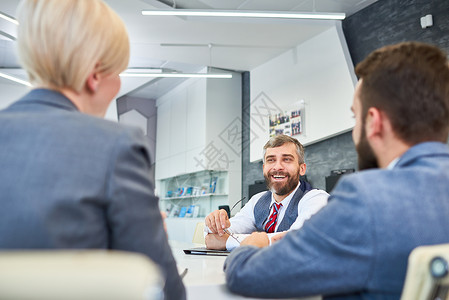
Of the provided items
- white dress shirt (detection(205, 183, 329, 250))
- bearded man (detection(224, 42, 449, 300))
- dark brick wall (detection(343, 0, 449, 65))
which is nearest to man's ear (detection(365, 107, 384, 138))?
bearded man (detection(224, 42, 449, 300))

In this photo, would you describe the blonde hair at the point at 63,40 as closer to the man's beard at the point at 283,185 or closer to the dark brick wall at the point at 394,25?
the man's beard at the point at 283,185

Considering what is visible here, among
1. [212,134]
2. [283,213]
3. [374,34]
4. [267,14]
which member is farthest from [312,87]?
[283,213]

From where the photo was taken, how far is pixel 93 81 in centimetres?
91

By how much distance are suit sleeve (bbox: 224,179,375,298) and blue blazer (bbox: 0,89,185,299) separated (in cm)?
28

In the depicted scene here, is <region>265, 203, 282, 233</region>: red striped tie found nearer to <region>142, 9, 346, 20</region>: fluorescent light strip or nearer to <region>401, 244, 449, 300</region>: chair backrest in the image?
<region>401, 244, 449, 300</region>: chair backrest

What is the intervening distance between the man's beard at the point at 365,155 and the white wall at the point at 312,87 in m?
4.22

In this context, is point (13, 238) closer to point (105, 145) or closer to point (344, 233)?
point (105, 145)

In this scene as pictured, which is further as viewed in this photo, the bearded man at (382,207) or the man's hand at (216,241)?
the man's hand at (216,241)

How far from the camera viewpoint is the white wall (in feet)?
17.8

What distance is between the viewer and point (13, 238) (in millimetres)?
674

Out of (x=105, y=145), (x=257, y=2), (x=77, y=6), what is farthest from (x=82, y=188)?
(x=257, y=2)

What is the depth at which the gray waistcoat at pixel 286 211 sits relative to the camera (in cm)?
253

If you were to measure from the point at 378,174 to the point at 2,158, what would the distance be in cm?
75

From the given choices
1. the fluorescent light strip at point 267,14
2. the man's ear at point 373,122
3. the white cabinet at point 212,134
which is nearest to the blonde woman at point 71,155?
the man's ear at point 373,122
